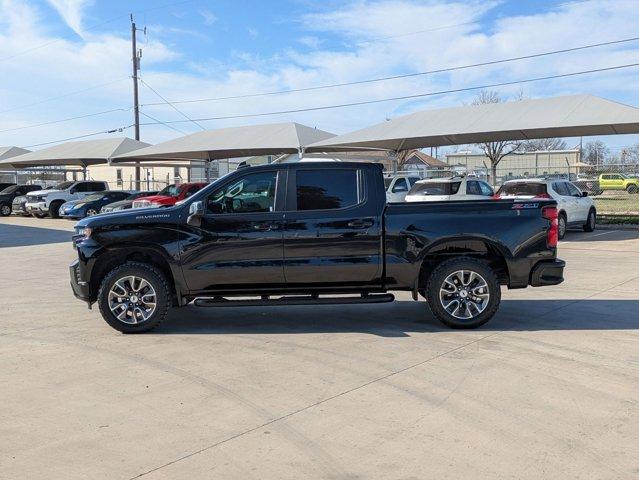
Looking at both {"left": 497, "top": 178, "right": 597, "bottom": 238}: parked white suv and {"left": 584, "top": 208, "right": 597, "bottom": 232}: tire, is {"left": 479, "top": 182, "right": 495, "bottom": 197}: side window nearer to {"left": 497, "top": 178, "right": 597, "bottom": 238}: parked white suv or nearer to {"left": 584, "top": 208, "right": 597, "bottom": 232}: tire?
{"left": 497, "top": 178, "right": 597, "bottom": 238}: parked white suv

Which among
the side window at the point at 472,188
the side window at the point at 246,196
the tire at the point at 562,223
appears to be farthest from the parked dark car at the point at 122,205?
the side window at the point at 246,196

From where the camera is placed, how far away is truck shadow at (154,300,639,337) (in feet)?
23.9

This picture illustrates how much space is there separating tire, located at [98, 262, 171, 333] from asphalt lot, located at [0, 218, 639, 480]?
0.69 ft

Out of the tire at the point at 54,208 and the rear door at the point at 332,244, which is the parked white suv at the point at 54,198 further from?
the rear door at the point at 332,244

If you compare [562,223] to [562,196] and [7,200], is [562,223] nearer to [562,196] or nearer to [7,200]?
[562,196]

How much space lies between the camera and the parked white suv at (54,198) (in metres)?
30.4

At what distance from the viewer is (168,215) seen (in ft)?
23.4

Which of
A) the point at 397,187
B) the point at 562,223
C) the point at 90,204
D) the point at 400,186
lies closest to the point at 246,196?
the point at 562,223

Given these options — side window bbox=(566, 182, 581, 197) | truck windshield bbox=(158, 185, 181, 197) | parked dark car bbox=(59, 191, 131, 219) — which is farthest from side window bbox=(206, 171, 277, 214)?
parked dark car bbox=(59, 191, 131, 219)

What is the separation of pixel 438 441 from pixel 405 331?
304 cm

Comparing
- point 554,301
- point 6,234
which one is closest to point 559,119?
point 554,301

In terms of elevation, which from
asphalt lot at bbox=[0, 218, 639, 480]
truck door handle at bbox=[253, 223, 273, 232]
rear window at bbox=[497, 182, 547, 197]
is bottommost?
asphalt lot at bbox=[0, 218, 639, 480]

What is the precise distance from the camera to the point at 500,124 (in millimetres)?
21000

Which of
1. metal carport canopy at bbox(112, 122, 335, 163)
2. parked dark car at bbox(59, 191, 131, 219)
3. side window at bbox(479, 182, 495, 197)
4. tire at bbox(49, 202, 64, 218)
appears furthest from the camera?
tire at bbox(49, 202, 64, 218)
